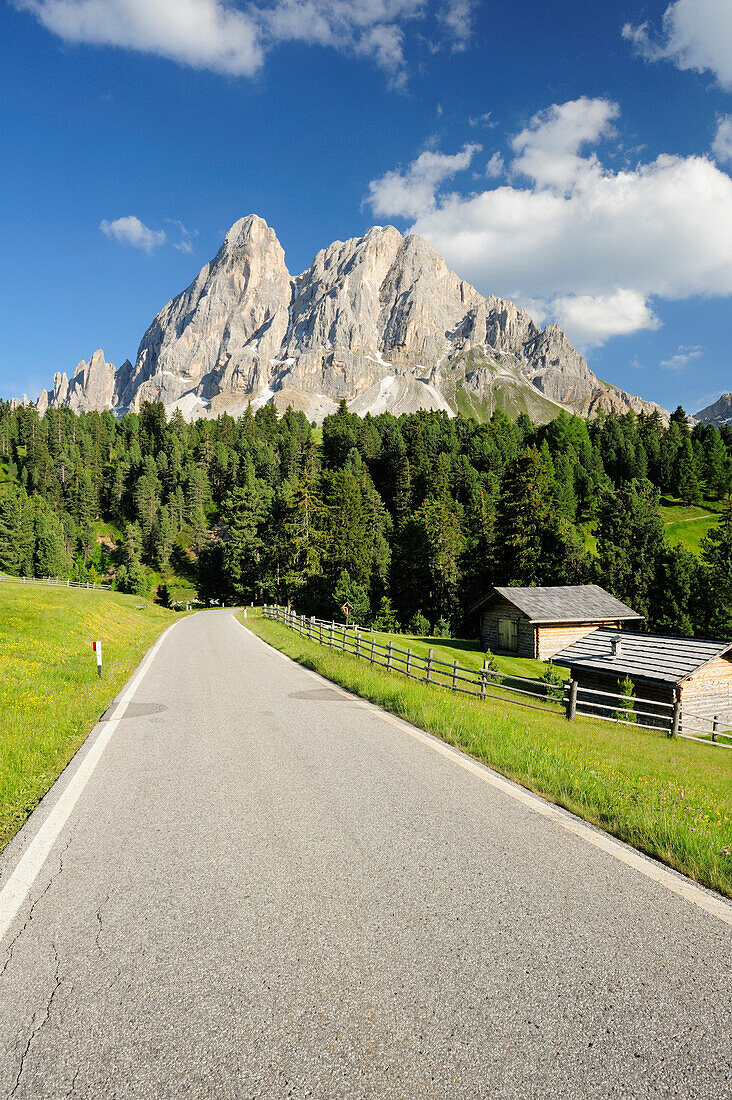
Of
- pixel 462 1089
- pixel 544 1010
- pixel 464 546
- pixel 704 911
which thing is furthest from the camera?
pixel 464 546

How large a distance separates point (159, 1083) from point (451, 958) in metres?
1.81

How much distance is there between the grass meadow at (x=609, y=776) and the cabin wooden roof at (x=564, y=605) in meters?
26.1

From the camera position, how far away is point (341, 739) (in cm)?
928

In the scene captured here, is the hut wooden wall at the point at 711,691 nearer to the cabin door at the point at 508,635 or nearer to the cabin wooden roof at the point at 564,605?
the cabin wooden roof at the point at 564,605

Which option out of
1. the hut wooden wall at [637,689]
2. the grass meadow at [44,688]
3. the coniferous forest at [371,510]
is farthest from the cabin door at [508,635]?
the grass meadow at [44,688]

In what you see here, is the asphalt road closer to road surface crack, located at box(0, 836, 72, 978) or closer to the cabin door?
road surface crack, located at box(0, 836, 72, 978)

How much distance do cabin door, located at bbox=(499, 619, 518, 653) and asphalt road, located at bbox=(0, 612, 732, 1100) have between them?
3784 cm

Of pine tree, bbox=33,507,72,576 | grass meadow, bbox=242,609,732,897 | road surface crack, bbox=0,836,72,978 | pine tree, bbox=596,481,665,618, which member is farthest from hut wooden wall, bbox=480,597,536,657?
pine tree, bbox=33,507,72,576

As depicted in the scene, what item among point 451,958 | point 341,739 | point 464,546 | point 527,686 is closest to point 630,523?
point 464,546

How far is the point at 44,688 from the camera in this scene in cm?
1252

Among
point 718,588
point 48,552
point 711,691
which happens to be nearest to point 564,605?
point 711,691

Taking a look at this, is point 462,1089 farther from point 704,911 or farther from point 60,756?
point 60,756

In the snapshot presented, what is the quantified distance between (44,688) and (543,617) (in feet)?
114

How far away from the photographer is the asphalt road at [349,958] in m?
2.71
